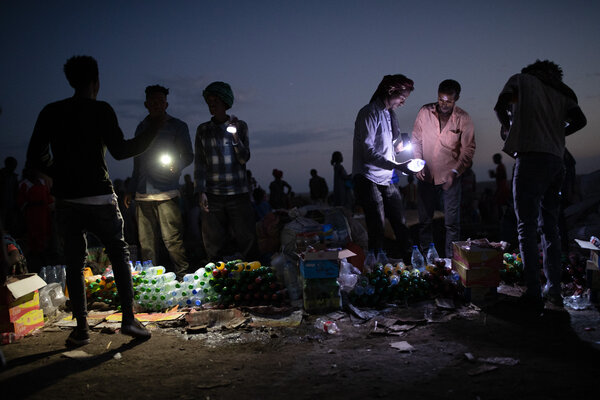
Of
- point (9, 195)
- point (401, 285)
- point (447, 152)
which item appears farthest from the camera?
point (9, 195)

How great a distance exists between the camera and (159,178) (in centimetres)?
528

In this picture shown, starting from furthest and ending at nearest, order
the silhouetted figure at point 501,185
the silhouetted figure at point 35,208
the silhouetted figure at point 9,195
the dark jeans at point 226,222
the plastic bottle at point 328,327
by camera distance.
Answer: the silhouetted figure at point 501,185 → the silhouetted figure at point 9,195 → the silhouetted figure at point 35,208 → the dark jeans at point 226,222 → the plastic bottle at point 328,327

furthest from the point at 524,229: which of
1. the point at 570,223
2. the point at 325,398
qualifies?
the point at 570,223

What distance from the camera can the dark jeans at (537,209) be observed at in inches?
150

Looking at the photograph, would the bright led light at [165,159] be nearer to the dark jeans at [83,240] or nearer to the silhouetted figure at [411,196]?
the dark jeans at [83,240]

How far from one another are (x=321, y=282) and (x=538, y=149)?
2.38 m

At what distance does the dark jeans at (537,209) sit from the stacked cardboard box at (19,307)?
15.4 feet

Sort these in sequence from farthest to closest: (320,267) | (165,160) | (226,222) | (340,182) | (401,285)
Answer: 1. (340,182)
2. (226,222)
3. (165,160)
4. (401,285)
5. (320,267)

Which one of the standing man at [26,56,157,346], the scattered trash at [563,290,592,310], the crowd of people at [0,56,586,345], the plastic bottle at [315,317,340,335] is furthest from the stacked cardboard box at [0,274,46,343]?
the scattered trash at [563,290,592,310]

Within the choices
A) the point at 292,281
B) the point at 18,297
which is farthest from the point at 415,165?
the point at 18,297

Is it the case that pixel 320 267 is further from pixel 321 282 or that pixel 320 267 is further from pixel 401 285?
pixel 401 285

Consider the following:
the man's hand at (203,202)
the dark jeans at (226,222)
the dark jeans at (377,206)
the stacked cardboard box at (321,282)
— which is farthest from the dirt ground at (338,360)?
the man's hand at (203,202)

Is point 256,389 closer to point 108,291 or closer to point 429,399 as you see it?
point 429,399

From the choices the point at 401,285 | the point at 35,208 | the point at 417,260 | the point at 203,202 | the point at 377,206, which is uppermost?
the point at 35,208
